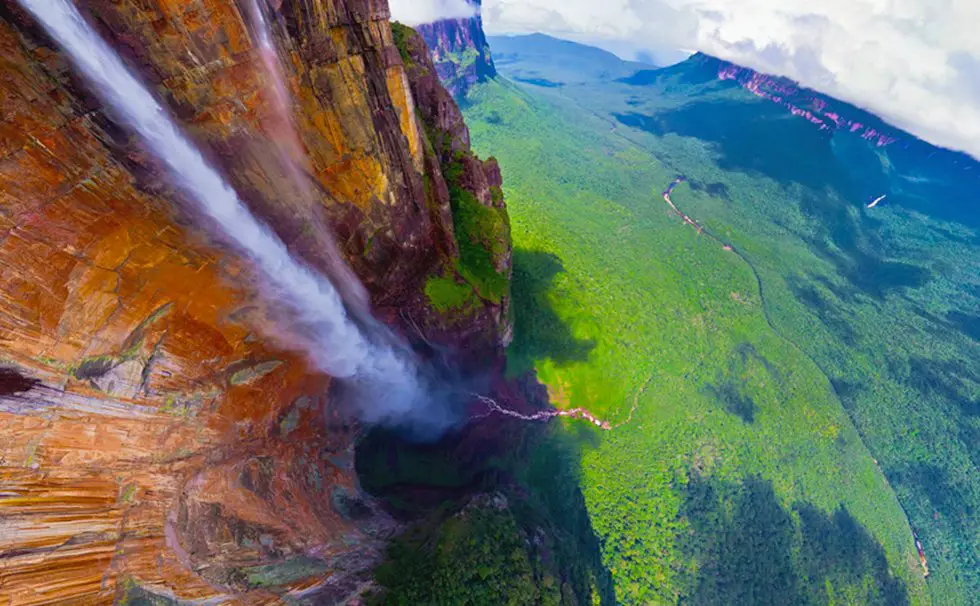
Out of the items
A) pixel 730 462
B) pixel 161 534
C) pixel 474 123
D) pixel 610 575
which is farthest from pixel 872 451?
pixel 474 123

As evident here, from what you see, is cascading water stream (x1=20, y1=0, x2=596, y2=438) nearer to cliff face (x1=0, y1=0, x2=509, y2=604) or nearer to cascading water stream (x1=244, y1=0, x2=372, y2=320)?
cascading water stream (x1=244, y1=0, x2=372, y2=320)

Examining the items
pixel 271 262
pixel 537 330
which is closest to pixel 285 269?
pixel 271 262

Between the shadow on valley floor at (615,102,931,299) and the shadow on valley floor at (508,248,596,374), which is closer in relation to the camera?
the shadow on valley floor at (508,248,596,374)

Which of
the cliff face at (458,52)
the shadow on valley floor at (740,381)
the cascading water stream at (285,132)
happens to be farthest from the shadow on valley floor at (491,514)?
the cliff face at (458,52)

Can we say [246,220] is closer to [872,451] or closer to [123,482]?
[123,482]

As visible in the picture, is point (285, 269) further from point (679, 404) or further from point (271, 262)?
point (679, 404)

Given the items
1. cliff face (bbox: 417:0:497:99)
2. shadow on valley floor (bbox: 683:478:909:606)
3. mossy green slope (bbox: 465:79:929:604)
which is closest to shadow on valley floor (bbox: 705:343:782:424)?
mossy green slope (bbox: 465:79:929:604)
